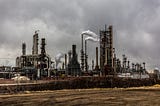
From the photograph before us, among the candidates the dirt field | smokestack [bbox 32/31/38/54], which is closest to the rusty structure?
smokestack [bbox 32/31/38/54]

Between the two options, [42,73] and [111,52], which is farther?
[111,52]

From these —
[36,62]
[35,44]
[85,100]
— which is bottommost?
[85,100]

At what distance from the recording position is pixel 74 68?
7281 centimetres

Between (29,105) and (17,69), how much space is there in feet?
179

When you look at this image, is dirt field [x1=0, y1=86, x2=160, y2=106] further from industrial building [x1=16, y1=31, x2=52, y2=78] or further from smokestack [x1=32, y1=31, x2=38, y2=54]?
smokestack [x1=32, y1=31, x2=38, y2=54]


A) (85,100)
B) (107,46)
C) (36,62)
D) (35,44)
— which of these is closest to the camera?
(85,100)

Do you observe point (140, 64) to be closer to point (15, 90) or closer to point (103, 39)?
point (103, 39)

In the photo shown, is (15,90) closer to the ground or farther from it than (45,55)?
closer to the ground

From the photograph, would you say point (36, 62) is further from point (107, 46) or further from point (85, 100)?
point (85, 100)

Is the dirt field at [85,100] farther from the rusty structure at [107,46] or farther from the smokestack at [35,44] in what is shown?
the smokestack at [35,44]

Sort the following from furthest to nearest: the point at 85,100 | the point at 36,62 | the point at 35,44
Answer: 1. the point at 35,44
2. the point at 36,62
3. the point at 85,100

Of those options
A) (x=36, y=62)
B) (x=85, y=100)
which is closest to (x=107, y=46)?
(x=36, y=62)

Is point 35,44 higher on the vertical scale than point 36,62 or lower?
higher

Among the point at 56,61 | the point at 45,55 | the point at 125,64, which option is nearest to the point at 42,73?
the point at 45,55
